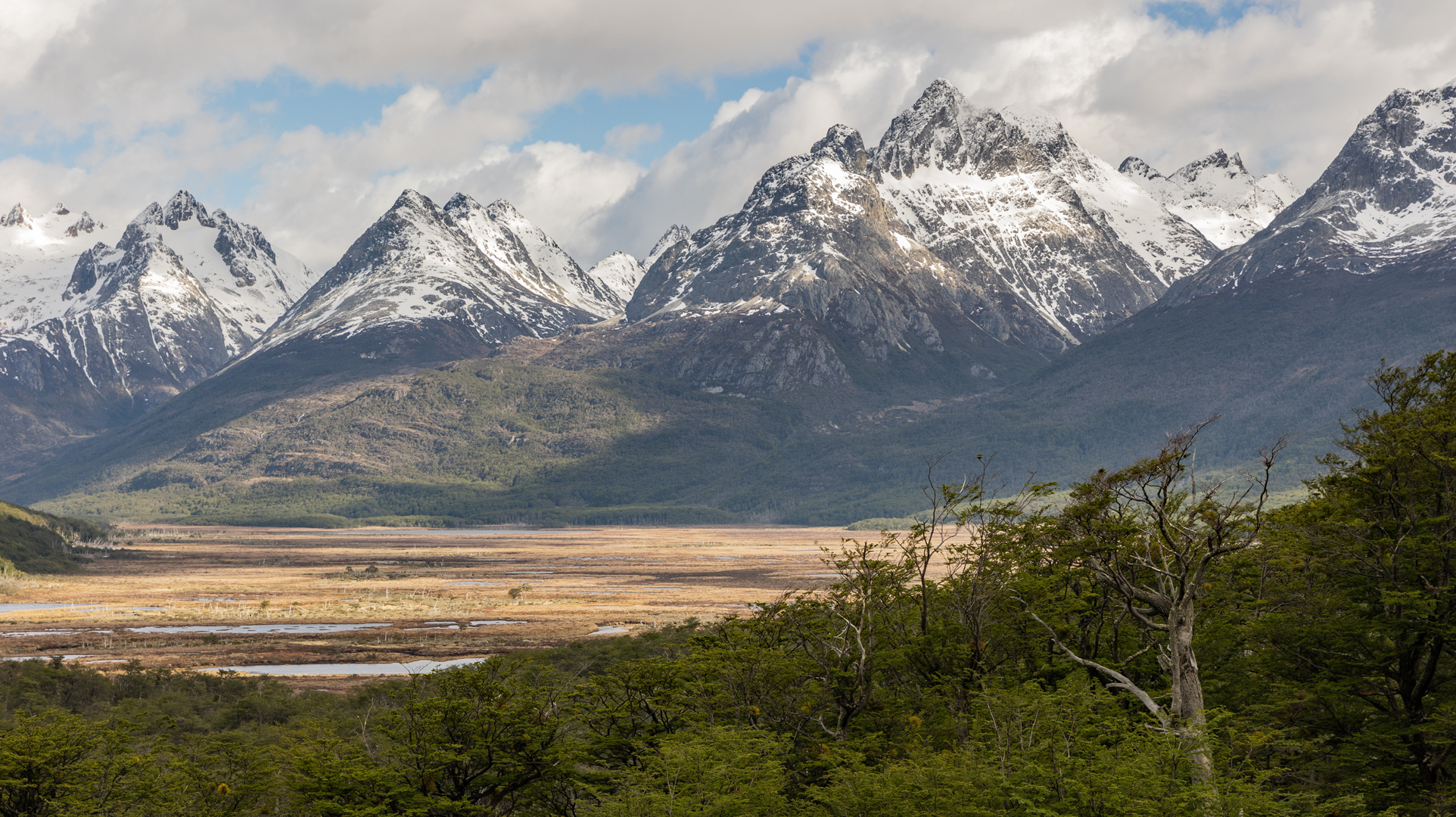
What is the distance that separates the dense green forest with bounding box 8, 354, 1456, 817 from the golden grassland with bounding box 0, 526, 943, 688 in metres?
40.5

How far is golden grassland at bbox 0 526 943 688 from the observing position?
92.4m

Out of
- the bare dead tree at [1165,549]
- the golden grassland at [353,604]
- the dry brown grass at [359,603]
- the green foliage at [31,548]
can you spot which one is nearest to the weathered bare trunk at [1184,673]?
the bare dead tree at [1165,549]

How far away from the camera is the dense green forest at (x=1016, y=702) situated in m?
27.1

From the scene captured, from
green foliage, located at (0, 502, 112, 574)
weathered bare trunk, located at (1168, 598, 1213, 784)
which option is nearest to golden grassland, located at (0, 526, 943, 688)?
green foliage, located at (0, 502, 112, 574)

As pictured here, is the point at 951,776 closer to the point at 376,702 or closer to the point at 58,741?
the point at 58,741

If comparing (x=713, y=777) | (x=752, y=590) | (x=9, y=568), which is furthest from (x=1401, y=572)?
(x=9, y=568)

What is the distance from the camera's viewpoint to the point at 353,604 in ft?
417

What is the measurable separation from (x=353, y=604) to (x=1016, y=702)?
110675 millimetres

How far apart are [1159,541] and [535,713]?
63.2ft

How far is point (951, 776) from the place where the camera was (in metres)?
26.0

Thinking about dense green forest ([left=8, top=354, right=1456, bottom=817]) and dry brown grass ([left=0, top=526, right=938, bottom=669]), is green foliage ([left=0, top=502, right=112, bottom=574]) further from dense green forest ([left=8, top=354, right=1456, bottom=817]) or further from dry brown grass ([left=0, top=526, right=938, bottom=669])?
dense green forest ([left=8, top=354, right=1456, bottom=817])

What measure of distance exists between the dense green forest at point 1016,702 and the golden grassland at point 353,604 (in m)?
40.5

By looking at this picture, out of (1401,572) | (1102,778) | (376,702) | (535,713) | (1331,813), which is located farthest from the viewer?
(376,702)

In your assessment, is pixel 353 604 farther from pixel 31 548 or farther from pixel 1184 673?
pixel 1184 673
